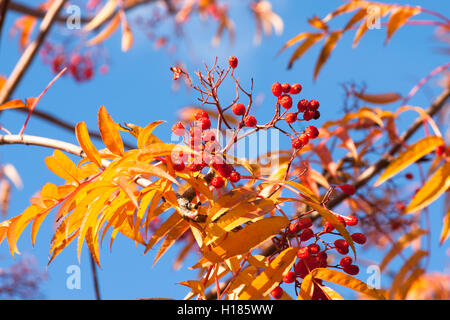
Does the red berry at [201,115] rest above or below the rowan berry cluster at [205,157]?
above

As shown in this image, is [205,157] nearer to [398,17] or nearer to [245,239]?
[245,239]

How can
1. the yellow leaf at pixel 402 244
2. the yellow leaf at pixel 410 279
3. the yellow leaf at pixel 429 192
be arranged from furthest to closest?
the yellow leaf at pixel 402 244, the yellow leaf at pixel 410 279, the yellow leaf at pixel 429 192

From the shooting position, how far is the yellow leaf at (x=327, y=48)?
1462 mm

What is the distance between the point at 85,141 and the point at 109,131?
43 mm

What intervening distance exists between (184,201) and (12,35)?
3.03 metres

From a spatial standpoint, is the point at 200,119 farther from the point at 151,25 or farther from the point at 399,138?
the point at 151,25

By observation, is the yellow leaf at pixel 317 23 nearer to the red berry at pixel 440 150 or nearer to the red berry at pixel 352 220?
the red berry at pixel 440 150

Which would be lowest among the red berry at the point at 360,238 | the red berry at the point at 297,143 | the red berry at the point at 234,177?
the red berry at the point at 360,238

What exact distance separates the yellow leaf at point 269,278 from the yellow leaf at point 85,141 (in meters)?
0.33

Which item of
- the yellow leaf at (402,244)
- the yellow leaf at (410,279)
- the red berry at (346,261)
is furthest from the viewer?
the yellow leaf at (402,244)

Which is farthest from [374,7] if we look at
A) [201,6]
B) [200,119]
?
[201,6]

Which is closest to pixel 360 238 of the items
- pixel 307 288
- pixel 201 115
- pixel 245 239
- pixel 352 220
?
pixel 352 220

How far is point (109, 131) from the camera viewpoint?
76 centimetres

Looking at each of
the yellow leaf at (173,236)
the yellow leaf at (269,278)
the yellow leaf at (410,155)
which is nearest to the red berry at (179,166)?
the yellow leaf at (173,236)
